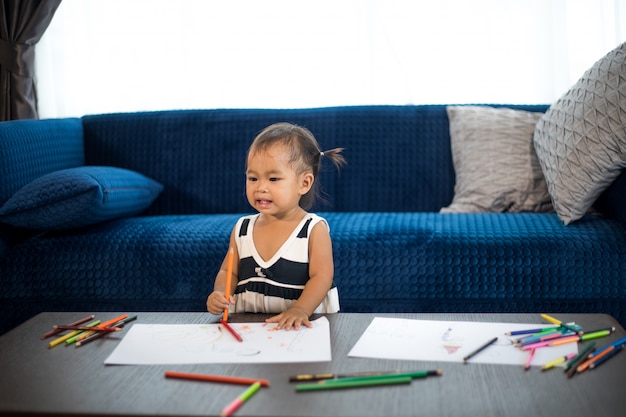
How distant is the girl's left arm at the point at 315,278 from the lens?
1140 mm

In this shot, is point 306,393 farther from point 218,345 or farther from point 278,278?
point 278,278

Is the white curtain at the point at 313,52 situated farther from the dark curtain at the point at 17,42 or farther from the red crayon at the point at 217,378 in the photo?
the red crayon at the point at 217,378

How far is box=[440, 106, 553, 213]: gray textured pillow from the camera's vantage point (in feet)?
7.22

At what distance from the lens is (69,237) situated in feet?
6.50

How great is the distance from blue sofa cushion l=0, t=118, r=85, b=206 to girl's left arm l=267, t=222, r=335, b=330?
1.10m

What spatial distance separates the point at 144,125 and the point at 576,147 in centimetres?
146

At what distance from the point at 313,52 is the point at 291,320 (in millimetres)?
1928

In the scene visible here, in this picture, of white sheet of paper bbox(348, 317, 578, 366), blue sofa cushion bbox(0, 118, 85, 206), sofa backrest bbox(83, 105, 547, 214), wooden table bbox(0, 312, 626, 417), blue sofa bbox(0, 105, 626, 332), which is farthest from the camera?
sofa backrest bbox(83, 105, 547, 214)

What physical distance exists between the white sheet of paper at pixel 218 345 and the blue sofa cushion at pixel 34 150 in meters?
1.18

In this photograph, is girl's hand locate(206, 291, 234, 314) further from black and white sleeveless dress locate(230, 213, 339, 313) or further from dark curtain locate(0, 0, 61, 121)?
dark curtain locate(0, 0, 61, 121)

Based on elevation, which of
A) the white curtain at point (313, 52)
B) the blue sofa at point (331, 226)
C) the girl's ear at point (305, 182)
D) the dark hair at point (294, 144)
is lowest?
the blue sofa at point (331, 226)

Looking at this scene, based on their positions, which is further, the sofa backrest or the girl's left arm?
the sofa backrest

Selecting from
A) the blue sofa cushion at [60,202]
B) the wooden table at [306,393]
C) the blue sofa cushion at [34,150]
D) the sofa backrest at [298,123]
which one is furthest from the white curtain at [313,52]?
the wooden table at [306,393]

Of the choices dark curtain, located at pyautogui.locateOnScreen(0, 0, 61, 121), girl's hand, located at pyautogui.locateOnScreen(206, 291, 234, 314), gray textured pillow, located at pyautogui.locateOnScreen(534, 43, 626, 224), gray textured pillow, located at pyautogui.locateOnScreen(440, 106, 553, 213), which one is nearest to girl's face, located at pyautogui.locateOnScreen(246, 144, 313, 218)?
girl's hand, located at pyautogui.locateOnScreen(206, 291, 234, 314)
